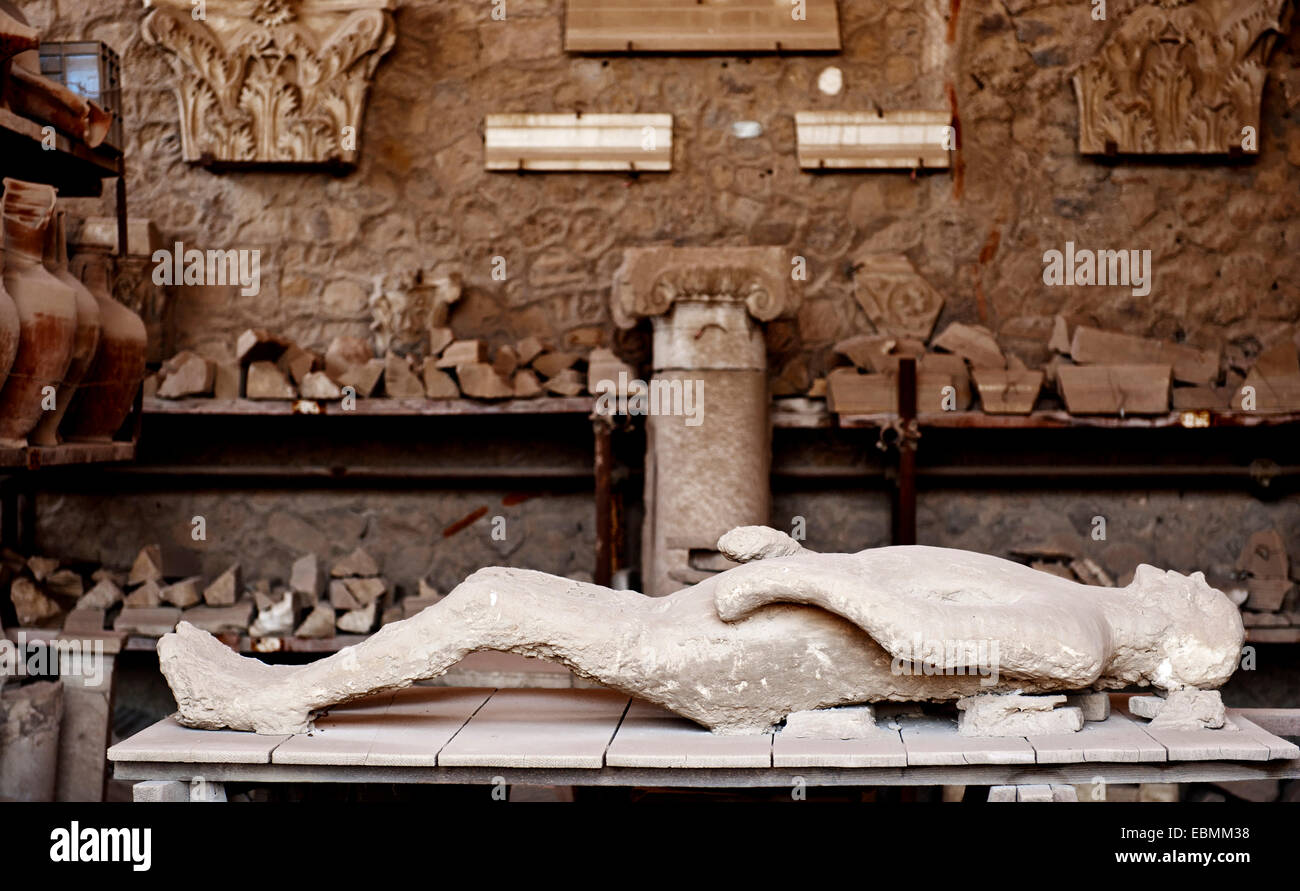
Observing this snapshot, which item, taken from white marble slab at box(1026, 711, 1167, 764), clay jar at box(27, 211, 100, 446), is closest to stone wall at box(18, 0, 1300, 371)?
clay jar at box(27, 211, 100, 446)

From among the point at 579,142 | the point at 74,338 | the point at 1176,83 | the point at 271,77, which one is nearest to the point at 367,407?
the point at 74,338

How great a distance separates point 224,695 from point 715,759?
1.32 metres

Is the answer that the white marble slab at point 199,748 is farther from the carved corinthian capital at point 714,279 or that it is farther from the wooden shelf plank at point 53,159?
the carved corinthian capital at point 714,279

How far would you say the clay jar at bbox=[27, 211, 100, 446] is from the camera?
4633 millimetres

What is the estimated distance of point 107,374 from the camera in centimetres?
500

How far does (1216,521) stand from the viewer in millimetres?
6410

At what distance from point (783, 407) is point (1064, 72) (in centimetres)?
229

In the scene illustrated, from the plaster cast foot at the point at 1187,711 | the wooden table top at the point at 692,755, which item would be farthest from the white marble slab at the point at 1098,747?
the plaster cast foot at the point at 1187,711

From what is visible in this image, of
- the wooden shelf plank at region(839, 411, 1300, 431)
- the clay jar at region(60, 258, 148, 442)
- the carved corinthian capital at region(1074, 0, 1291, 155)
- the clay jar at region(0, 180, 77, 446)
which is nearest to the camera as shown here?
the clay jar at region(0, 180, 77, 446)

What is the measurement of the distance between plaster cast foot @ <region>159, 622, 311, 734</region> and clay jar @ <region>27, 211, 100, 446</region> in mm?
1406

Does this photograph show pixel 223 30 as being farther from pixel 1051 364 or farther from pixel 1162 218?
pixel 1162 218

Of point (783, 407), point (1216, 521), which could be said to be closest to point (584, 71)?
point (783, 407)

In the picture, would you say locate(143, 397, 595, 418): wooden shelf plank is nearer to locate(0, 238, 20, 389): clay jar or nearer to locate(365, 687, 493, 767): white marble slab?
locate(0, 238, 20, 389): clay jar

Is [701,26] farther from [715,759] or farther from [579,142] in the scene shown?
[715,759]
